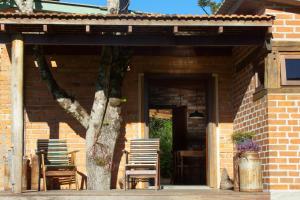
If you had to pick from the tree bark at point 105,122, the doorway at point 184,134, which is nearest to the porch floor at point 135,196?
the tree bark at point 105,122

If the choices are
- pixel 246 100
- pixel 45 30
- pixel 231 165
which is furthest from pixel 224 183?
pixel 45 30

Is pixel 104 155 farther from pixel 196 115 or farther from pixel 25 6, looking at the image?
pixel 196 115

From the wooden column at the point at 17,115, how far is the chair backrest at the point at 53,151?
5.46ft

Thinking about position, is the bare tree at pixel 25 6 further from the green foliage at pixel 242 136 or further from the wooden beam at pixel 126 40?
the green foliage at pixel 242 136

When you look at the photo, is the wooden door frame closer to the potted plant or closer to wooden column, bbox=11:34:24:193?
the potted plant

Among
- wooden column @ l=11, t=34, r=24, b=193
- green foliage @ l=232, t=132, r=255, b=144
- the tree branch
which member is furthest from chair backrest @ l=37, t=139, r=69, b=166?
green foliage @ l=232, t=132, r=255, b=144

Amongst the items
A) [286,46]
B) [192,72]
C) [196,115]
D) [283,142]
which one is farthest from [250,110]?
[196,115]

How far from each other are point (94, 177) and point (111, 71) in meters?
1.83

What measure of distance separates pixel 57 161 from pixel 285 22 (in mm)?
4536

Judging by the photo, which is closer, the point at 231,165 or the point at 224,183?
the point at 224,183

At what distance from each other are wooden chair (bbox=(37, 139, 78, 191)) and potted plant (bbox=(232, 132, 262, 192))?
2878 mm

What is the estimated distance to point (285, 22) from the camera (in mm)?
8930

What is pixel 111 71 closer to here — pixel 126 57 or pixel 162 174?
pixel 126 57

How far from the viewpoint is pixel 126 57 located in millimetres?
10102
